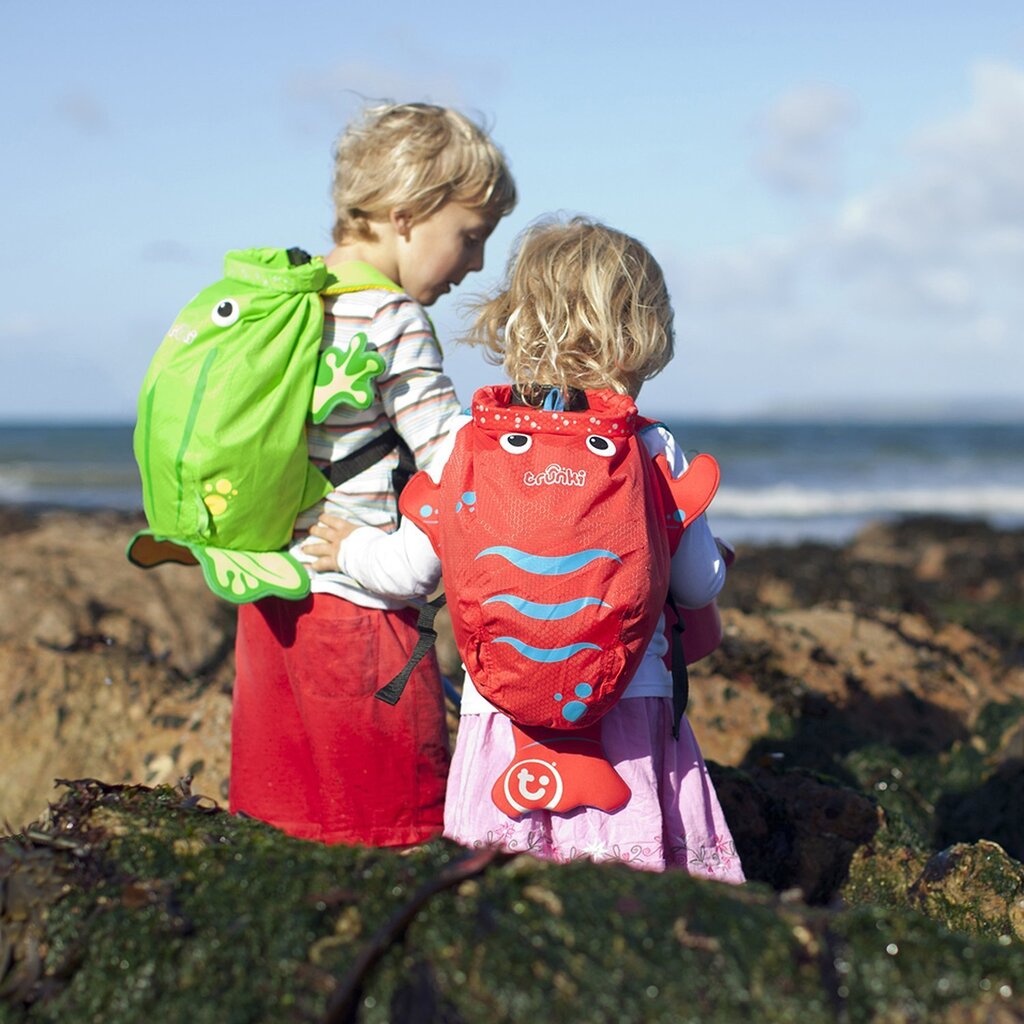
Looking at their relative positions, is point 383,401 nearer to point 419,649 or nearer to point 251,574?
point 251,574

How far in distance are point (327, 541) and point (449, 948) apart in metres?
1.57

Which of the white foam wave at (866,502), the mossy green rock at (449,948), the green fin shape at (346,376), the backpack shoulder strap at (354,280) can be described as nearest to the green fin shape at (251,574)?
the green fin shape at (346,376)

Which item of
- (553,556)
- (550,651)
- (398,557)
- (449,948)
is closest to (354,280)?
(398,557)

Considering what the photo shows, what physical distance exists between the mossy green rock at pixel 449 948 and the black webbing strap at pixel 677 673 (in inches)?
34.5

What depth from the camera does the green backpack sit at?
3.21 meters

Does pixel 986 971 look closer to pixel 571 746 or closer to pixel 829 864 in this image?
pixel 571 746

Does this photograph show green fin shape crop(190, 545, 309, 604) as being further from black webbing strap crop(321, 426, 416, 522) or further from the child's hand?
black webbing strap crop(321, 426, 416, 522)

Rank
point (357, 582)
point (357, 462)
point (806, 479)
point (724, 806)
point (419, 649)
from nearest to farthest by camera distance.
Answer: point (419, 649), point (357, 582), point (357, 462), point (724, 806), point (806, 479)

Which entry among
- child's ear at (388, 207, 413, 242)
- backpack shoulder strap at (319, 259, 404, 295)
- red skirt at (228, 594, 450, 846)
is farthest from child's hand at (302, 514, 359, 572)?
child's ear at (388, 207, 413, 242)

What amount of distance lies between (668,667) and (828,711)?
3279mm

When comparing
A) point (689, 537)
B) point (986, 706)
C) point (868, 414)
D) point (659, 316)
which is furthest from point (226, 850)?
point (868, 414)

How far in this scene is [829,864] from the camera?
4078 millimetres

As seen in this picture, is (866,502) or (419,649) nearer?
(419,649)

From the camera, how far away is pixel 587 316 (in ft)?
9.86
